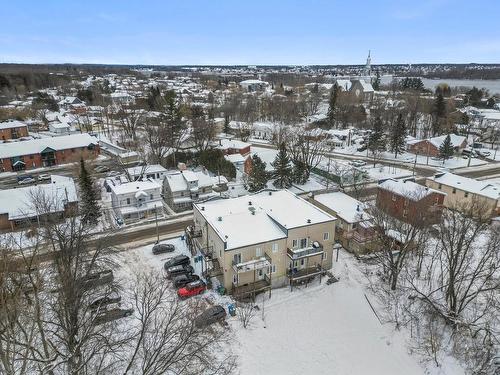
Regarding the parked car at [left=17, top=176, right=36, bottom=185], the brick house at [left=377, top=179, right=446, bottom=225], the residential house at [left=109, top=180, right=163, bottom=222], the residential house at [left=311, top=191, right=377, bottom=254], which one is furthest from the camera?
the parked car at [left=17, top=176, right=36, bottom=185]

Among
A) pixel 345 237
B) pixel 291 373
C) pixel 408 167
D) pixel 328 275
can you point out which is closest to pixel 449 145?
pixel 408 167

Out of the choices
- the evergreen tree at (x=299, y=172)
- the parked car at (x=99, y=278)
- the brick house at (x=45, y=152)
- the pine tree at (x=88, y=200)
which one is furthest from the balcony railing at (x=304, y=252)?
the brick house at (x=45, y=152)

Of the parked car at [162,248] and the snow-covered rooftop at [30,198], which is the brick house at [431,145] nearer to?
the parked car at [162,248]

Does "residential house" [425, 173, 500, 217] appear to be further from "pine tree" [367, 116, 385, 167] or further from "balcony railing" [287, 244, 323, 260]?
"pine tree" [367, 116, 385, 167]

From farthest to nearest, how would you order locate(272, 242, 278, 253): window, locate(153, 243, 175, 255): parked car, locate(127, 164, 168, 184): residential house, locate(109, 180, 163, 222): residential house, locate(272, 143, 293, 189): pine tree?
locate(127, 164, 168, 184): residential house < locate(272, 143, 293, 189): pine tree < locate(109, 180, 163, 222): residential house < locate(153, 243, 175, 255): parked car < locate(272, 242, 278, 253): window

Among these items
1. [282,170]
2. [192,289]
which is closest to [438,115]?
[282,170]

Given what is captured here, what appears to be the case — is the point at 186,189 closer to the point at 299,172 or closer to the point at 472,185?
the point at 299,172

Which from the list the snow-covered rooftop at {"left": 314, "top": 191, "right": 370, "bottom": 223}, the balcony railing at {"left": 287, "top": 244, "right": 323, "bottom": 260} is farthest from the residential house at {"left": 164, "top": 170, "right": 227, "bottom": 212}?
the balcony railing at {"left": 287, "top": 244, "right": 323, "bottom": 260}

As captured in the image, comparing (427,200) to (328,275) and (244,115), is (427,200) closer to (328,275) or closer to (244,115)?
(328,275)
